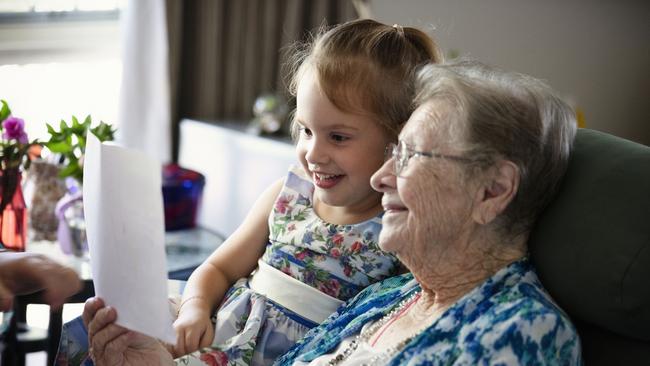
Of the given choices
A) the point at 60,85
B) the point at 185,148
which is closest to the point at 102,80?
the point at 60,85

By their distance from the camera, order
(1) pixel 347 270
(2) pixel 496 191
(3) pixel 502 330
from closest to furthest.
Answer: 1. (3) pixel 502 330
2. (2) pixel 496 191
3. (1) pixel 347 270

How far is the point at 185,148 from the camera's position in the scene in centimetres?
346

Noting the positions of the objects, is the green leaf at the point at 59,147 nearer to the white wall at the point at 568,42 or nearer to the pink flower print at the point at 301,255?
the pink flower print at the point at 301,255

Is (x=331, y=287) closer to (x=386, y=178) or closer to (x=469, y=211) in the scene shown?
(x=386, y=178)

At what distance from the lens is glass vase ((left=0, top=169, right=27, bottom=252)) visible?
2.16 metres

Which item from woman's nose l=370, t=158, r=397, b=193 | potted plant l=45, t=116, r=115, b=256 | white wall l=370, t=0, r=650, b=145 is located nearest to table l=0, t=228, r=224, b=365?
potted plant l=45, t=116, r=115, b=256

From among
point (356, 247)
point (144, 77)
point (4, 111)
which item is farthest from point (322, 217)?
point (144, 77)

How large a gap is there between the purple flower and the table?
31 centimetres

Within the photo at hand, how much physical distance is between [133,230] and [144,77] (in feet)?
7.12

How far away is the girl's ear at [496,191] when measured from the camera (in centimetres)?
131

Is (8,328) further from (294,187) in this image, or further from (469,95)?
(469,95)

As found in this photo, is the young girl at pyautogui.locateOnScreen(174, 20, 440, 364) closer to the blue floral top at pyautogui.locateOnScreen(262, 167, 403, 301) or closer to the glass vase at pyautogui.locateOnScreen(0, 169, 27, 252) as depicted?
the blue floral top at pyautogui.locateOnScreen(262, 167, 403, 301)

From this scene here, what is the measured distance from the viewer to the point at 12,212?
218 cm

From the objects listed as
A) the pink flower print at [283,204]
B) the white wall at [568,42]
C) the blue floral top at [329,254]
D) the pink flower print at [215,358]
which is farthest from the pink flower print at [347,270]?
the white wall at [568,42]
